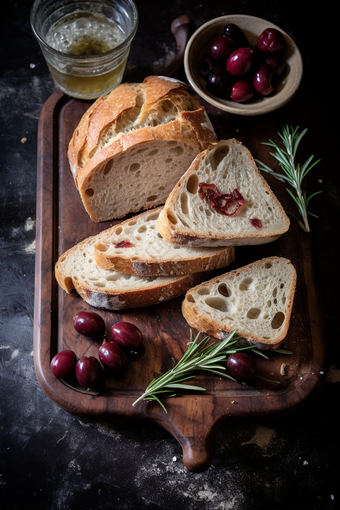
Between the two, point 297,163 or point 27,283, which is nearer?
point 27,283

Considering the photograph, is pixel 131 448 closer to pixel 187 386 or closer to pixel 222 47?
pixel 187 386

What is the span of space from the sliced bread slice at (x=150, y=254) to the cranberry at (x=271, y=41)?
144 cm

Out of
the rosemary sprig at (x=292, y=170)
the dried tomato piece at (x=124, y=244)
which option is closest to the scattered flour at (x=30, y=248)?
the dried tomato piece at (x=124, y=244)

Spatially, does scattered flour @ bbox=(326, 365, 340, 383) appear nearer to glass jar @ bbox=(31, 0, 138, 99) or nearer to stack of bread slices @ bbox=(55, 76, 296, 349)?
stack of bread slices @ bbox=(55, 76, 296, 349)

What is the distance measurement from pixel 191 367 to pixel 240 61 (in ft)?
6.69

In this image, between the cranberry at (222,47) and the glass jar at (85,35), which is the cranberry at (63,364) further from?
the cranberry at (222,47)

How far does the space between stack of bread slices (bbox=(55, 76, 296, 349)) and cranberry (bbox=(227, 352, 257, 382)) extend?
0.13 metres

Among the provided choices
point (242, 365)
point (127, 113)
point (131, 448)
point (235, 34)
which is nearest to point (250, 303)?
point (242, 365)

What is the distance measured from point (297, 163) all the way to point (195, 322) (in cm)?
148

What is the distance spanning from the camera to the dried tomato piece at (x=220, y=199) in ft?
10.1

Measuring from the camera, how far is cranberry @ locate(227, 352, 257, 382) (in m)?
2.71

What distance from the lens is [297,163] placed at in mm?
3490

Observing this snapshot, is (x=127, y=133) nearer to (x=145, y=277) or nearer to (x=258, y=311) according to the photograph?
(x=145, y=277)

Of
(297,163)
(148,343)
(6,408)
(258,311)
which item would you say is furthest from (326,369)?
(6,408)
